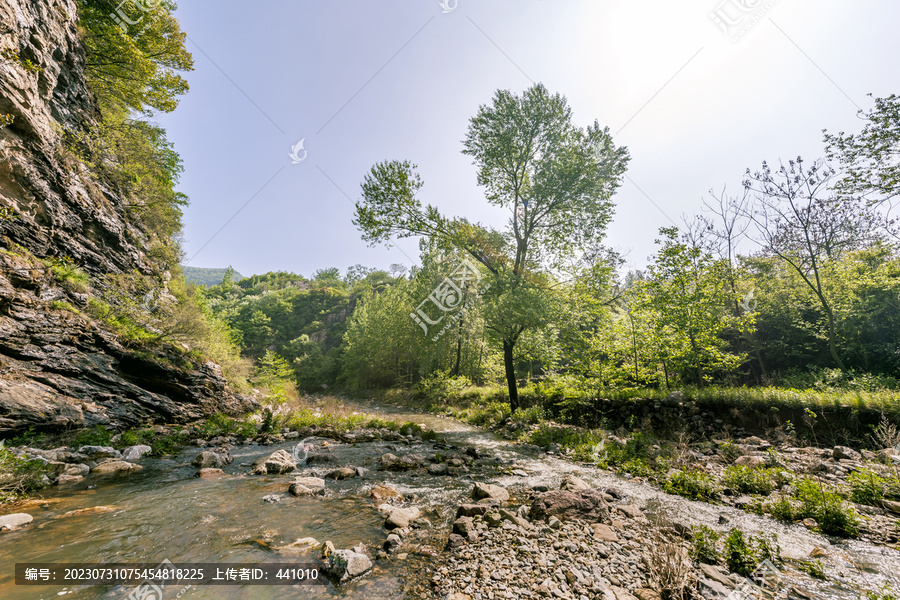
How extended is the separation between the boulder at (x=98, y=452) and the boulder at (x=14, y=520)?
417cm

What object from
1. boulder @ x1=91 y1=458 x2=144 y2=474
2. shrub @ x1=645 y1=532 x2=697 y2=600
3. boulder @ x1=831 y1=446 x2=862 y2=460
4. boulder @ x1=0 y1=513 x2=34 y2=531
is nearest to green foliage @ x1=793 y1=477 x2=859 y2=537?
shrub @ x1=645 y1=532 x2=697 y2=600

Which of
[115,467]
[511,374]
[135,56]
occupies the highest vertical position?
[135,56]

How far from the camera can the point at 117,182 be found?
50.4 ft

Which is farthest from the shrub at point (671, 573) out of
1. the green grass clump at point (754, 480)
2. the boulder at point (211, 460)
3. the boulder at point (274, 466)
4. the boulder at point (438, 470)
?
the boulder at point (211, 460)

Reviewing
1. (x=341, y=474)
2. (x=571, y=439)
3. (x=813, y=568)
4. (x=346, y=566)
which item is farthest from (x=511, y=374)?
(x=346, y=566)

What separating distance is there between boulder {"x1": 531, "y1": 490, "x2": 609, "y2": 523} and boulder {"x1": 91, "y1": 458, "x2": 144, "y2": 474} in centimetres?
889

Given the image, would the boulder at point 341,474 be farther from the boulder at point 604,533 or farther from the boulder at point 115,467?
the boulder at point 604,533

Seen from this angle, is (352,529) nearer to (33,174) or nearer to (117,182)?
(33,174)

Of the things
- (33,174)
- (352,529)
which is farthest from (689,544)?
(33,174)

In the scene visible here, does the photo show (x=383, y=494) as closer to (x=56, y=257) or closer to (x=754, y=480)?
(x=754, y=480)

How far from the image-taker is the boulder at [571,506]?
491 centimetres

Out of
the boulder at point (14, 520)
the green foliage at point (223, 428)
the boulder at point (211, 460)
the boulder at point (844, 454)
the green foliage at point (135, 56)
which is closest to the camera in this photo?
the boulder at point (14, 520)

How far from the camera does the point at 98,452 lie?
298 inches

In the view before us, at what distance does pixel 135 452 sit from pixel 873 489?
15.4 meters
